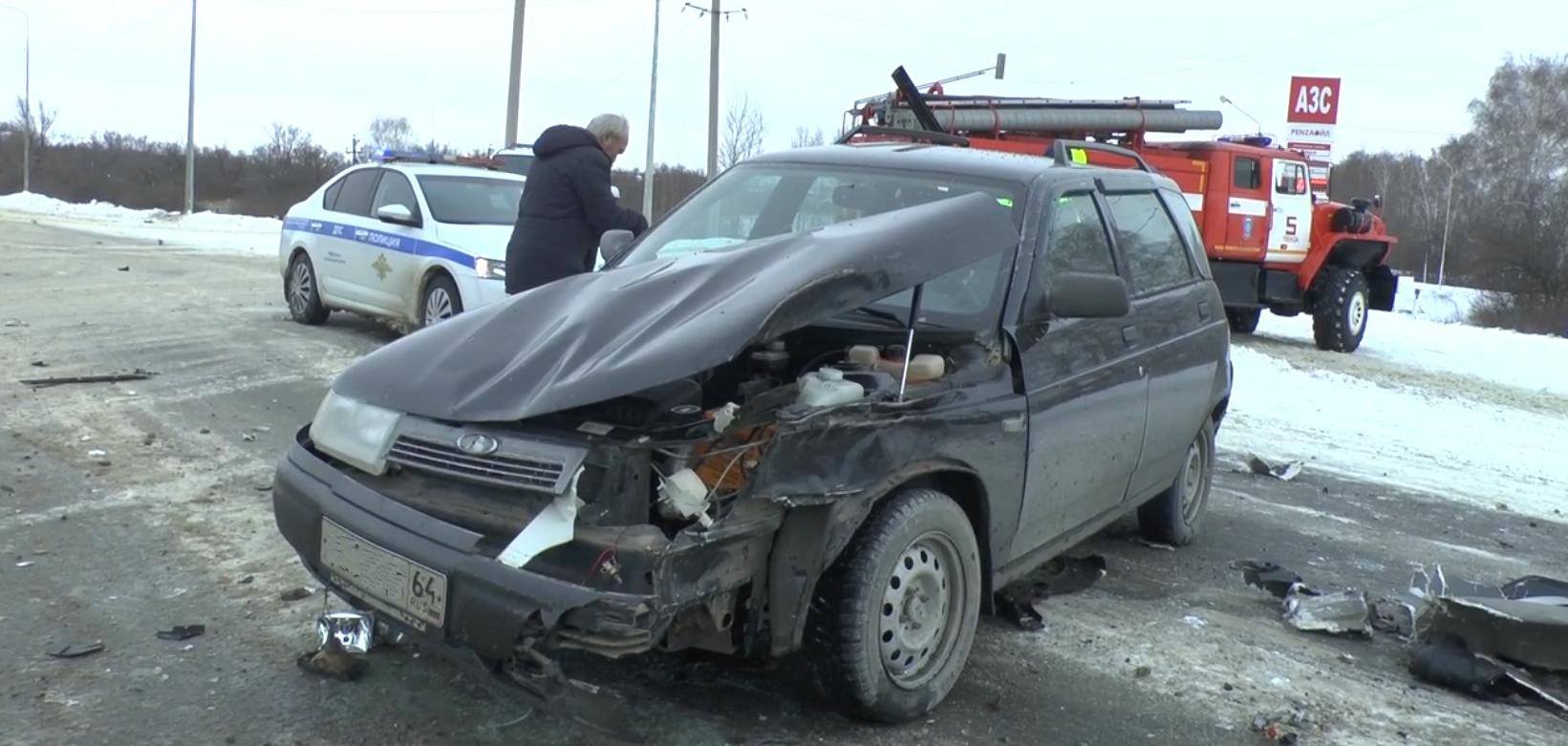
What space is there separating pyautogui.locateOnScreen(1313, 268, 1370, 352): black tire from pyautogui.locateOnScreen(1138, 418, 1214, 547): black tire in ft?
35.7

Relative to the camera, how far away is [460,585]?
9.82ft

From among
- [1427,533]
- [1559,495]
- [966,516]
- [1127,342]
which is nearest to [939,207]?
[966,516]

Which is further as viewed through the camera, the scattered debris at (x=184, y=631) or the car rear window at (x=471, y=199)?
the car rear window at (x=471, y=199)

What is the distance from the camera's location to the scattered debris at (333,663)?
3660mm

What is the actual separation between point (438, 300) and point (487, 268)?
644 millimetres

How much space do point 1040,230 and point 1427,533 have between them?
11.7ft

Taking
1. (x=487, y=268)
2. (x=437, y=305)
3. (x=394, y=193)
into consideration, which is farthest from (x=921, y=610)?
(x=394, y=193)

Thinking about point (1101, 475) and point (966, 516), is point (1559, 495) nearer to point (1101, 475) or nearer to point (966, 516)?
point (1101, 475)

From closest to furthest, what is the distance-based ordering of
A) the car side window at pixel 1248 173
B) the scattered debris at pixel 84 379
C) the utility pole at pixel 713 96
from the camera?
the scattered debris at pixel 84 379 < the car side window at pixel 1248 173 < the utility pole at pixel 713 96

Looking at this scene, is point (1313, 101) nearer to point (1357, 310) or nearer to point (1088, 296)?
point (1357, 310)

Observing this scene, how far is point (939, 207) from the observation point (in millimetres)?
3859

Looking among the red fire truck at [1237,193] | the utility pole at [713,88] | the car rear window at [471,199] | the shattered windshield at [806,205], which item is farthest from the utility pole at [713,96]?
the shattered windshield at [806,205]

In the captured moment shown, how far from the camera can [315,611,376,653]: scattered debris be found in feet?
12.4

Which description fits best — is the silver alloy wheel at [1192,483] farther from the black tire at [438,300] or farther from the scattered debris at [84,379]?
the scattered debris at [84,379]
